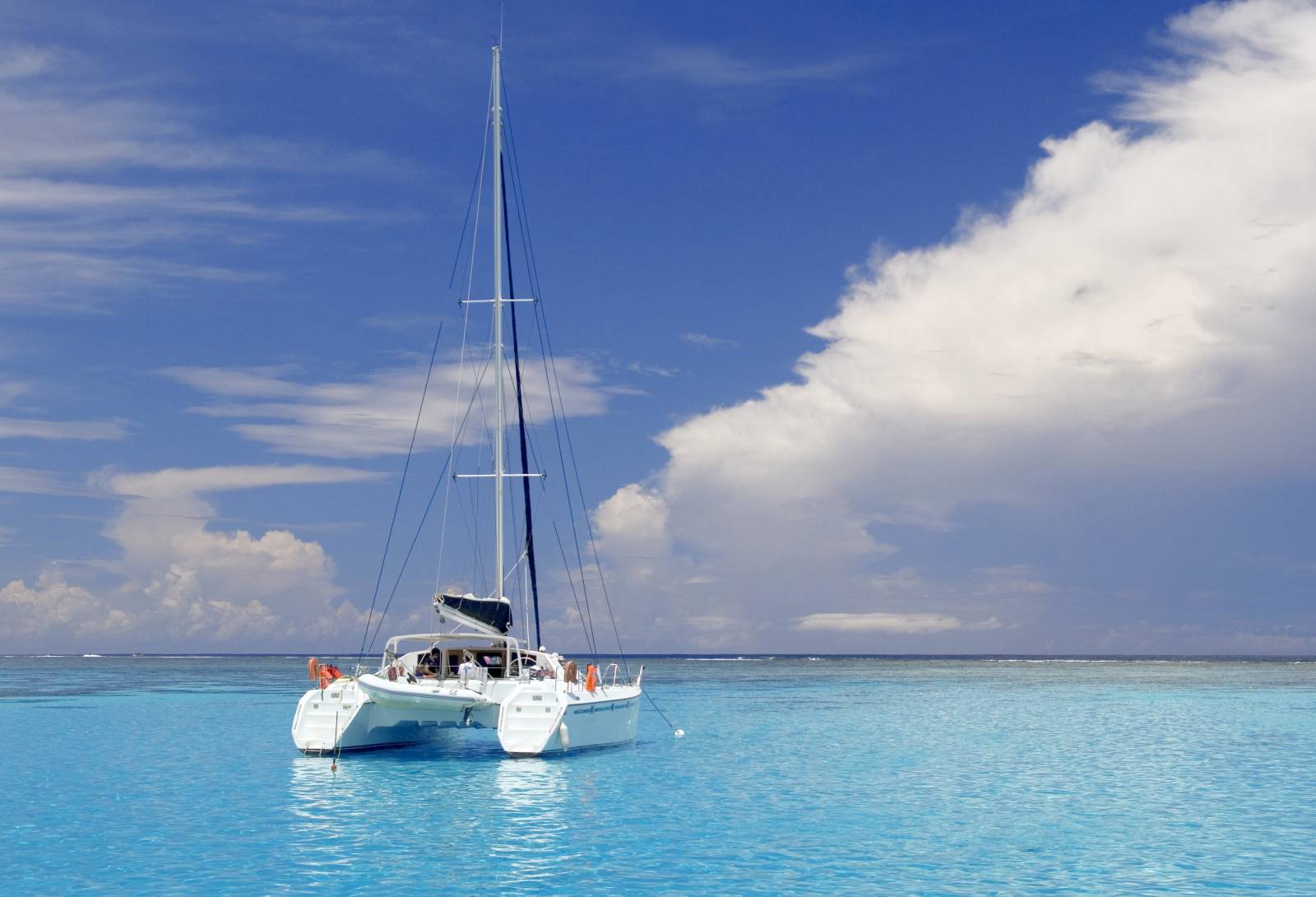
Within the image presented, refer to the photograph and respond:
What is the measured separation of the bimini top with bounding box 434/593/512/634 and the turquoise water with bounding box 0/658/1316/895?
352cm

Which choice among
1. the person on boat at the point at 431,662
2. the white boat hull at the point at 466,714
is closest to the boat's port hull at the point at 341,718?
the white boat hull at the point at 466,714

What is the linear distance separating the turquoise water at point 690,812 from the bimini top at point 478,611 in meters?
3.52

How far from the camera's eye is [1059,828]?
20609 millimetres

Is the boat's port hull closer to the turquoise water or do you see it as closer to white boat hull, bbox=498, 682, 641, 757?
the turquoise water

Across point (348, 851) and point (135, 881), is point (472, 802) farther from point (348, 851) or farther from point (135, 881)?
point (135, 881)

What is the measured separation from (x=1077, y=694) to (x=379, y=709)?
48166 mm

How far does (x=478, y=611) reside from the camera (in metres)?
30.6

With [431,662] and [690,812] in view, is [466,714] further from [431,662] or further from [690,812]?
[690,812]

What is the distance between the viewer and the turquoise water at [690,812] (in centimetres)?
1678

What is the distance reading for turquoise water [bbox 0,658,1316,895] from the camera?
16781mm

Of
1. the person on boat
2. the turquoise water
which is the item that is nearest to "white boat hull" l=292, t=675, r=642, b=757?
the turquoise water

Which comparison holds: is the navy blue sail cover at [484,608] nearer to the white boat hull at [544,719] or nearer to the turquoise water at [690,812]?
the white boat hull at [544,719]

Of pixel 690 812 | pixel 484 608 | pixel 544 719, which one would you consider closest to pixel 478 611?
pixel 484 608

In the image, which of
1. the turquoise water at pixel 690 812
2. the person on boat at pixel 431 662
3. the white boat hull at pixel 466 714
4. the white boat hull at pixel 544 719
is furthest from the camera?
the person on boat at pixel 431 662
